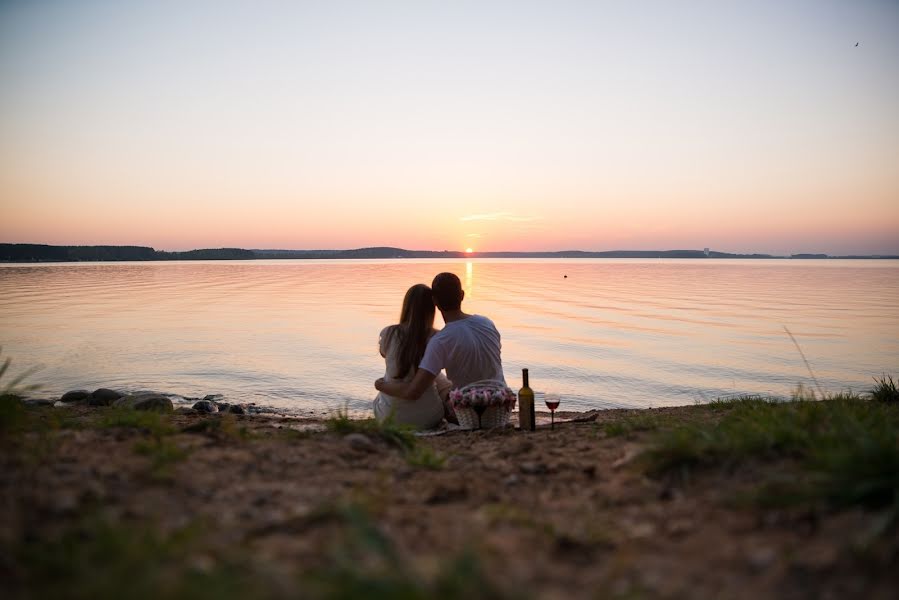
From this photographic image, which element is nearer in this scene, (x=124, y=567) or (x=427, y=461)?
(x=124, y=567)

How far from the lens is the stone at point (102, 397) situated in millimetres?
11016

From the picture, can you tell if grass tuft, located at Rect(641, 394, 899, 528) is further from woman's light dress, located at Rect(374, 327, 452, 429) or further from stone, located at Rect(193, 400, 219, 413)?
stone, located at Rect(193, 400, 219, 413)

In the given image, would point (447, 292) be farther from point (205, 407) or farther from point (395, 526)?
point (205, 407)

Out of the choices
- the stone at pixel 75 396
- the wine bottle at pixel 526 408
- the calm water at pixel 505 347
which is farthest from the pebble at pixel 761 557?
the stone at pixel 75 396

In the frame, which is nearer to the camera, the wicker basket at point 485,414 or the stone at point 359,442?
the stone at point 359,442

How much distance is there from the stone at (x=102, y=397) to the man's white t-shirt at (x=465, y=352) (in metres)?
7.25

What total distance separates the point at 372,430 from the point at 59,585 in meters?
3.28

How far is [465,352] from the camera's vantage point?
23.1 feet

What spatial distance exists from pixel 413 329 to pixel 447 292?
0.62 meters

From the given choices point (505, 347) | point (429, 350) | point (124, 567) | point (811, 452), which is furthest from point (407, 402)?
point (505, 347)

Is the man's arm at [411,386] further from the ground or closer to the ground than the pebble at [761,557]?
closer to the ground

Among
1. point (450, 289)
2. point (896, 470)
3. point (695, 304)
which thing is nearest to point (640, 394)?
point (450, 289)

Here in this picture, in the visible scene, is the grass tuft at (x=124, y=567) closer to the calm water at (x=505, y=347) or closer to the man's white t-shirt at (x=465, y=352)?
the man's white t-shirt at (x=465, y=352)

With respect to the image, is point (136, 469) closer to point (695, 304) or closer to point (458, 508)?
point (458, 508)
